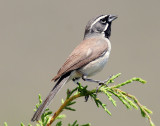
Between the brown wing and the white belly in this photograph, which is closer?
the brown wing

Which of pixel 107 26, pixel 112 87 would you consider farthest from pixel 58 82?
pixel 107 26

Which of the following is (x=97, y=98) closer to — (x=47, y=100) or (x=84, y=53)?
(x=47, y=100)

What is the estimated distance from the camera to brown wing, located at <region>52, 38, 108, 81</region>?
5.06 metres

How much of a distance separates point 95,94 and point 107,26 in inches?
97.8

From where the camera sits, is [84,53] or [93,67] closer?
[93,67]

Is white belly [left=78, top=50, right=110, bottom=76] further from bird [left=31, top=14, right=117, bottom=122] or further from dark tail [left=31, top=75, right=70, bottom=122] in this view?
dark tail [left=31, top=75, right=70, bottom=122]

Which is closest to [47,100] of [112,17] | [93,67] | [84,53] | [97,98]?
[97,98]

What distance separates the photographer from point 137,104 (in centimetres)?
371

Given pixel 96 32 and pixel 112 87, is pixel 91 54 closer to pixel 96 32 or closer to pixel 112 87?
pixel 96 32

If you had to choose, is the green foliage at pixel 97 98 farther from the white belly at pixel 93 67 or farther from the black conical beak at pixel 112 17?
the black conical beak at pixel 112 17

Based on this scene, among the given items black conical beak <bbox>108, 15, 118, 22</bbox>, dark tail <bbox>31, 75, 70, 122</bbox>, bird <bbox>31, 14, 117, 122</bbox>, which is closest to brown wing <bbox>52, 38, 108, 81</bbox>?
bird <bbox>31, 14, 117, 122</bbox>

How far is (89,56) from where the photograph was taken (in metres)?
5.48

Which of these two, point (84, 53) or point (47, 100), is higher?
point (84, 53)

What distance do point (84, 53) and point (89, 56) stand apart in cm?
10
